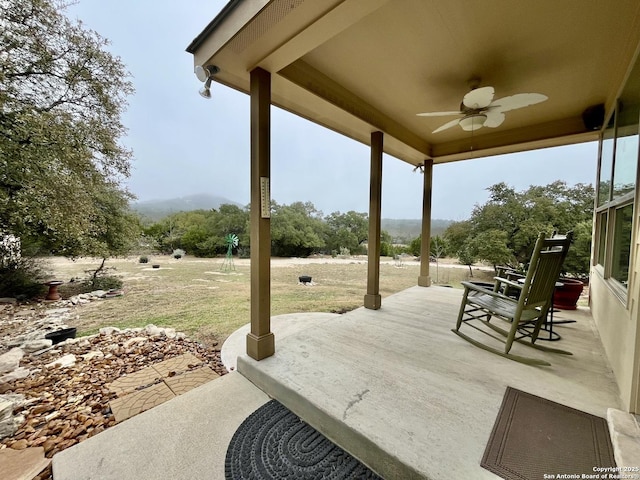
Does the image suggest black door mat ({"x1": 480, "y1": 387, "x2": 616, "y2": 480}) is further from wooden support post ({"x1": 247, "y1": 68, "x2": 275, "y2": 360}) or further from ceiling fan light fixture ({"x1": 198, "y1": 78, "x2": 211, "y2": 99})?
ceiling fan light fixture ({"x1": 198, "y1": 78, "x2": 211, "y2": 99})

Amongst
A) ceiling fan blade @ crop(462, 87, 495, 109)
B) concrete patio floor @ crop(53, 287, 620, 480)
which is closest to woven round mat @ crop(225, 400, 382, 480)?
concrete patio floor @ crop(53, 287, 620, 480)

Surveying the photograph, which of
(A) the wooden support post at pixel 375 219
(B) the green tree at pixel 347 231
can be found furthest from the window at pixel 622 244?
(B) the green tree at pixel 347 231

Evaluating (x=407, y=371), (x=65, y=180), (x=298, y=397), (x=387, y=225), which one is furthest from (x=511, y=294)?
(x=65, y=180)

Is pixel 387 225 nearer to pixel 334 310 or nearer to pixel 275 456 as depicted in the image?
pixel 334 310

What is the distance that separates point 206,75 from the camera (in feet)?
6.40

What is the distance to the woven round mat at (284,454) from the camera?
1.22 metres

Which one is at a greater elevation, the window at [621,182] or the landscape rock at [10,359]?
the window at [621,182]

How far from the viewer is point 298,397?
1.62 meters

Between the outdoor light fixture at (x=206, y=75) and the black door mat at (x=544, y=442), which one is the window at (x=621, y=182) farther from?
the outdoor light fixture at (x=206, y=75)

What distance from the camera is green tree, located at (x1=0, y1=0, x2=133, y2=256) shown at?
3477 millimetres

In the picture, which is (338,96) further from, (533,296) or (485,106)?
(533,296)

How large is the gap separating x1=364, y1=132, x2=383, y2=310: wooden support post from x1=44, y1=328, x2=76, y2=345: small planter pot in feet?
13.5

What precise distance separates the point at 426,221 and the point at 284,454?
433cm

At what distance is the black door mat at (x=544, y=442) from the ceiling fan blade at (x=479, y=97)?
235 centimetres
